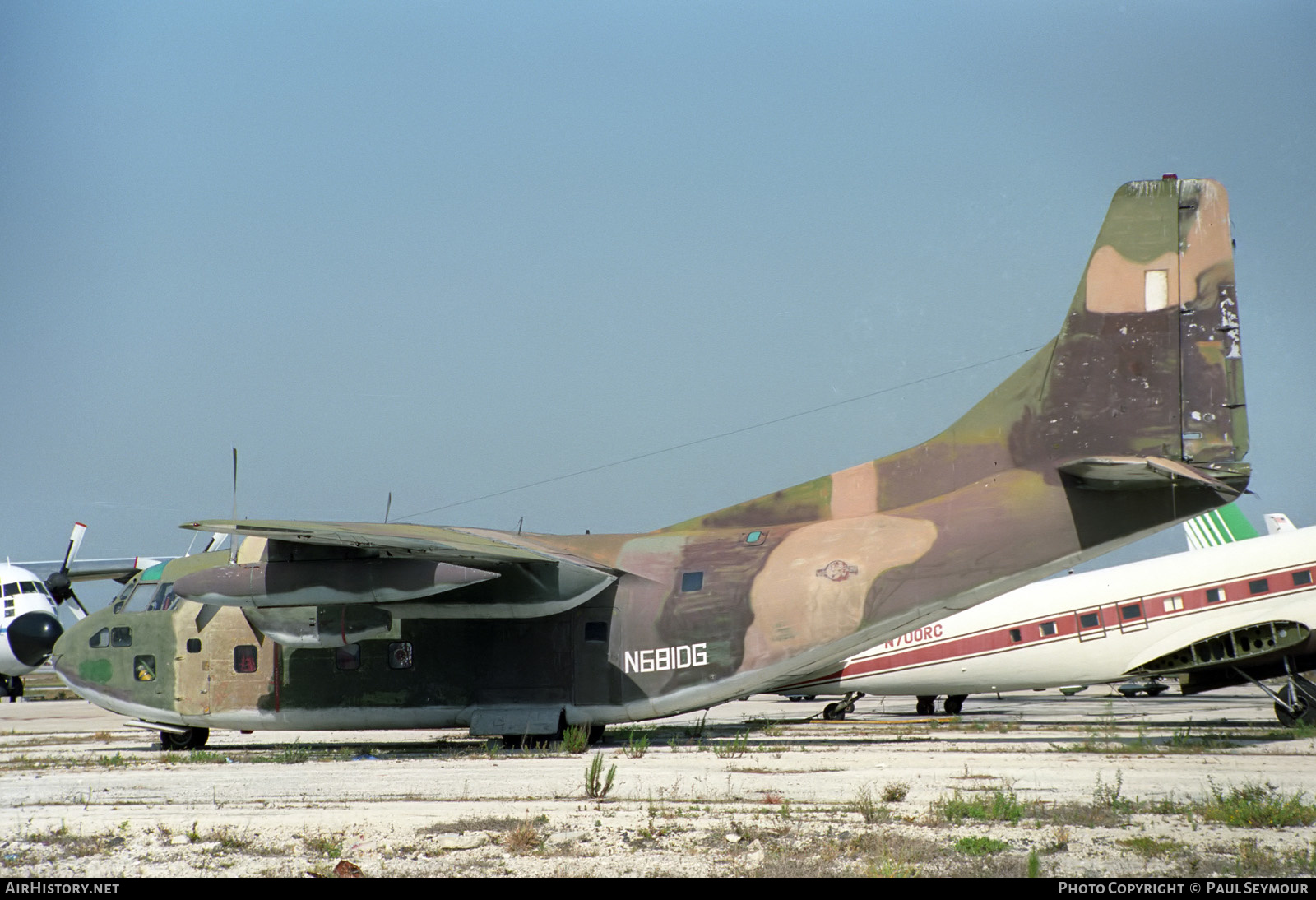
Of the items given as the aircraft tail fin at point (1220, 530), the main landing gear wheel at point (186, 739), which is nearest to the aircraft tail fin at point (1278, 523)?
the aircraft tail fin at point (1220, 530)

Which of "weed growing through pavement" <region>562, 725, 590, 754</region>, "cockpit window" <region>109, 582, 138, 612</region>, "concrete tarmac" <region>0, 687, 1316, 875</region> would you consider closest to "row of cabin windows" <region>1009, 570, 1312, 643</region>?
"concrete tarmac" <region>0, 687, 1316, 875</region>

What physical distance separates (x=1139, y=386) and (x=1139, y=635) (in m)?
7.80

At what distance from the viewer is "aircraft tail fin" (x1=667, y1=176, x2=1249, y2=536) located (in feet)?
48.1

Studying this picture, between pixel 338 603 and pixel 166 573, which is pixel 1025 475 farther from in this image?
pixel 166 573

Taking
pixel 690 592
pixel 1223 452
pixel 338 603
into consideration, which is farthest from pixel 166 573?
pixel 1223 452

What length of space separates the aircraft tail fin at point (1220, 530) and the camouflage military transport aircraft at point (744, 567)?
2252cm

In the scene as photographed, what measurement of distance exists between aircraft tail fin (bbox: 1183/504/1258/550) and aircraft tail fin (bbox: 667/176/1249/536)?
22451 mm

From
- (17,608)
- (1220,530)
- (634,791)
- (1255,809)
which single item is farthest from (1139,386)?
(17,608)

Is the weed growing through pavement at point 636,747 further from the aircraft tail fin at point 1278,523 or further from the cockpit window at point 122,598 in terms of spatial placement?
the aircraft tail fin at point 1278,523

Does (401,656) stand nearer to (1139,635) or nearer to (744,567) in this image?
(744,567)

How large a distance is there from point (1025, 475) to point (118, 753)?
48.8ft

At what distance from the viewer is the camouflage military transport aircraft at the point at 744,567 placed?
49.0ft

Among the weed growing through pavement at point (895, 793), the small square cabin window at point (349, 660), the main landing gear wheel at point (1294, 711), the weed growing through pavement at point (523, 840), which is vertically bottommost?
the weed growing through pavement at point (523, 840)

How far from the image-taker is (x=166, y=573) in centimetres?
1905
